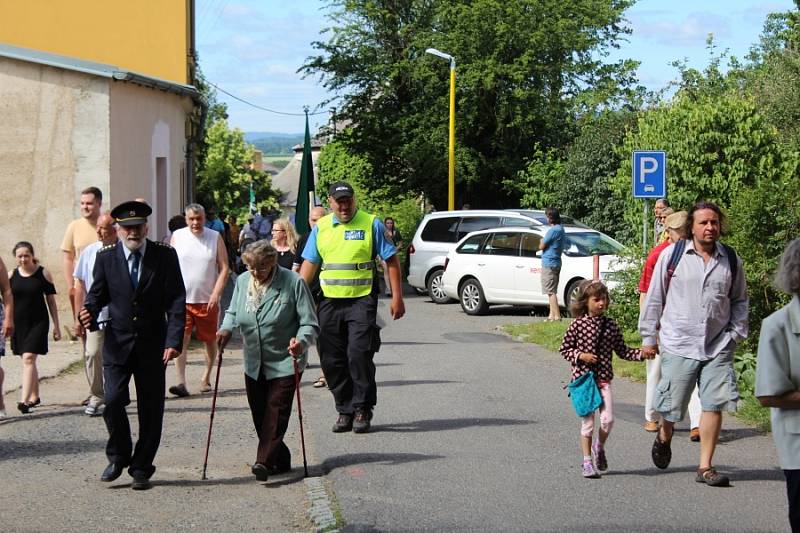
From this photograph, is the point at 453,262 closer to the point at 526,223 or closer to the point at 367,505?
the point at 526,223

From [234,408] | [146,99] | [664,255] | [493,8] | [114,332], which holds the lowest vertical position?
[234,408]

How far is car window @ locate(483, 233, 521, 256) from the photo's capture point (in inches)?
889

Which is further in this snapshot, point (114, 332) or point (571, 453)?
point (571, 453)

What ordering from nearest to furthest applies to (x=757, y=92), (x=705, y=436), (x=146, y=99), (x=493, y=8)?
(x=705, y=436) < (x=146, y=99) < (x=757, y=92) < (x=493, y=8)

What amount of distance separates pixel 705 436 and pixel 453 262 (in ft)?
52.3

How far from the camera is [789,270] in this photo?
16.3ft

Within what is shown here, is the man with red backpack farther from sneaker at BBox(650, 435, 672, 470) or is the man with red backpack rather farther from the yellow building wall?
the yellow building wall

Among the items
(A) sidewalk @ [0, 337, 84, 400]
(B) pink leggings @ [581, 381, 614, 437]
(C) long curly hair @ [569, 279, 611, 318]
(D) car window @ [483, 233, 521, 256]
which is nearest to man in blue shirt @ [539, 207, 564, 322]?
(D) car window @ [483, 233, 521, 256]

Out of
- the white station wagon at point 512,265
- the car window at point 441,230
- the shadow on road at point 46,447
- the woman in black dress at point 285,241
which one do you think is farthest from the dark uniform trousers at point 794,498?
the car window at point 441,230

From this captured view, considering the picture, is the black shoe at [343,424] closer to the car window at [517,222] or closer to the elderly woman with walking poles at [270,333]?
the elderly woman with walking poles at [270,333]

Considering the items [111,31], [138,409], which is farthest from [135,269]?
[111,31]

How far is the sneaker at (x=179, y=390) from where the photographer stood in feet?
38.5

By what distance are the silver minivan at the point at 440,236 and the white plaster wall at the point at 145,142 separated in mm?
5666

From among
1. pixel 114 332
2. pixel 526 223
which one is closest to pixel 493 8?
pixel 526 223
